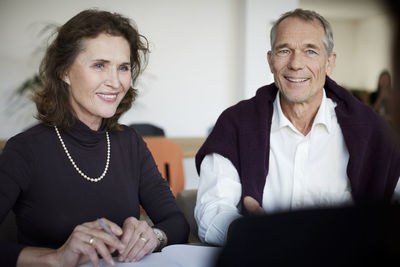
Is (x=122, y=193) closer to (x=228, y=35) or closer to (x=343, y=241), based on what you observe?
(x=343, y=241)

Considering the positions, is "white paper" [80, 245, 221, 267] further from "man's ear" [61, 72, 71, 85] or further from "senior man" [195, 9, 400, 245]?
"man's ear" [61, 72, 71, 85]

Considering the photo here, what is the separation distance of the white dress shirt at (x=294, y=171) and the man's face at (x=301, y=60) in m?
0.09

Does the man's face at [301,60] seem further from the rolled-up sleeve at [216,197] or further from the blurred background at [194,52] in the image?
the blurred background at [194,52]

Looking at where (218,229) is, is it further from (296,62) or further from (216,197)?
(296,62)

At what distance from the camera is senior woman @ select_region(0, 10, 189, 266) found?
1455 millimetres

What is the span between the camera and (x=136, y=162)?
5.65 feet

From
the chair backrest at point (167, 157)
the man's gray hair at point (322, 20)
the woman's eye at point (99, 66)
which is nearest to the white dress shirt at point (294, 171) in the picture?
the man's gray hair at point (322, 20)

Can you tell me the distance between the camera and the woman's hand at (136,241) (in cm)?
120

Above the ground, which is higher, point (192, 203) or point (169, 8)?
point (169, 8)

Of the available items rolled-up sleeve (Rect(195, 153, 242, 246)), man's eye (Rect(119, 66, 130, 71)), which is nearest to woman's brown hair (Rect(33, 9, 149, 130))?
man's eye (Rect(119, 66, 130, 71))

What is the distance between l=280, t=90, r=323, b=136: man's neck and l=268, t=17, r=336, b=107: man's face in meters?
0.02

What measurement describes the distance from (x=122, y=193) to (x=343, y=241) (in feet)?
3.95

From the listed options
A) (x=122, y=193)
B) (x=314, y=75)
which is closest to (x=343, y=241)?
(x=122, y=193)

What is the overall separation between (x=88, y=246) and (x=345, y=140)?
1079 millimetres
